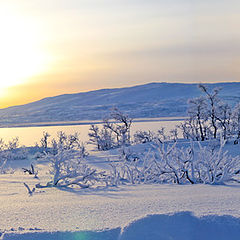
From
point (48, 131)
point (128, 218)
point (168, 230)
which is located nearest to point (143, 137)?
point (48, 131)

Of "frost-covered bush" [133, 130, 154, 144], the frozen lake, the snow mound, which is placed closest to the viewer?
the snow mound

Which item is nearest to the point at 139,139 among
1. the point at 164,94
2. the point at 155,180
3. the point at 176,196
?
the point at 155,180

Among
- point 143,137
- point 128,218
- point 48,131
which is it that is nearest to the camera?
point 128,218

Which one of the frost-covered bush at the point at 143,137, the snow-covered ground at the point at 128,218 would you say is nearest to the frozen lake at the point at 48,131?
the frost-covered bush at the point at 143,137

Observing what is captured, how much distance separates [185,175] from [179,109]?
347ft

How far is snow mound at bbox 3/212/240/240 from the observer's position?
221cm

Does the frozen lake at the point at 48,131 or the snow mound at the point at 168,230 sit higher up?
the snow mound at the point at 168,230

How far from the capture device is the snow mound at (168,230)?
87.2 inches

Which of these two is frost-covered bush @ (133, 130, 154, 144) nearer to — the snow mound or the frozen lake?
the frozen lake

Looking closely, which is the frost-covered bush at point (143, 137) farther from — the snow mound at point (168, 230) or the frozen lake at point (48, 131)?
the snow mound at point (168, 230)

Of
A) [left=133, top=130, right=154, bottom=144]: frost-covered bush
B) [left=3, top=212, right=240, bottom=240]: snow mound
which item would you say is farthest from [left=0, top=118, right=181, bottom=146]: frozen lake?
[left=3, top=212, right=240, bottom=240]: snow mound

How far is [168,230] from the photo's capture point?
2256 mm

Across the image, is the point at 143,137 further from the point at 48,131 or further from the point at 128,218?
the point at 128,218

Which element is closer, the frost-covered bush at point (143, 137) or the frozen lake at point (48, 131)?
the frost-covered bush at point (143, 137)
